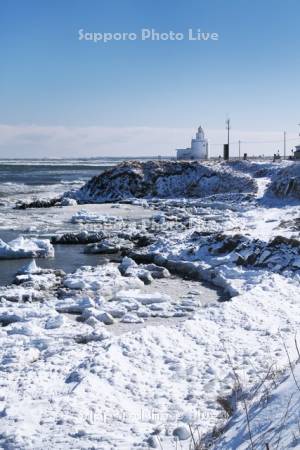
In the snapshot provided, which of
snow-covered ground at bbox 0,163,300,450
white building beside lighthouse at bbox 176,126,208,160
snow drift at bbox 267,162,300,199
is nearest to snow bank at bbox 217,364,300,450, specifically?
snow-covered ground at bbox 0,163,300,450

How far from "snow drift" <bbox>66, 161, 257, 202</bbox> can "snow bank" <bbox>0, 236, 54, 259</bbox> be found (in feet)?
75.7

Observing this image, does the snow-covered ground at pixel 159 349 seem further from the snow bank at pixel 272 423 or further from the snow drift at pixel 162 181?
the snow drift at pixel 162 181

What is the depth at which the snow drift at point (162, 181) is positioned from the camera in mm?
41500

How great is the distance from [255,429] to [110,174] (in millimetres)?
40545

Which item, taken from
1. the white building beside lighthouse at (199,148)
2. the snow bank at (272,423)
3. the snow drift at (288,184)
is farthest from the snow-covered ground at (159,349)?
the white building beside lighthouse at (199,148)

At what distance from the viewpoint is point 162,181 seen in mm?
43219

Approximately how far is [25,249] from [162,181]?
26.0 m

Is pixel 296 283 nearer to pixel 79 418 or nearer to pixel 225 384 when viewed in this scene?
pixel 225 384

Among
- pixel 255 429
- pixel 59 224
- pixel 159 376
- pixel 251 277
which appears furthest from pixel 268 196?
pixel 255 429

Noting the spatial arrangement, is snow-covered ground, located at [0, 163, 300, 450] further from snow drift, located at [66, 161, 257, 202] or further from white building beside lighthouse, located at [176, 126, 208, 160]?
white building beside lighthouse, located at [176, 126, 208, 160]

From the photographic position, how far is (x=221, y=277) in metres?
14.0

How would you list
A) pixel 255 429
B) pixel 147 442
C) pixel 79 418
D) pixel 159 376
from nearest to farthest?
pixel 255 429 < pixel 147 442 < pixel 79 418 < pixel 159 376

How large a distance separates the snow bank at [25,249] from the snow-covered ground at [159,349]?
102 inches

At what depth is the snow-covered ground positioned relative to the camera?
5.85 metres
